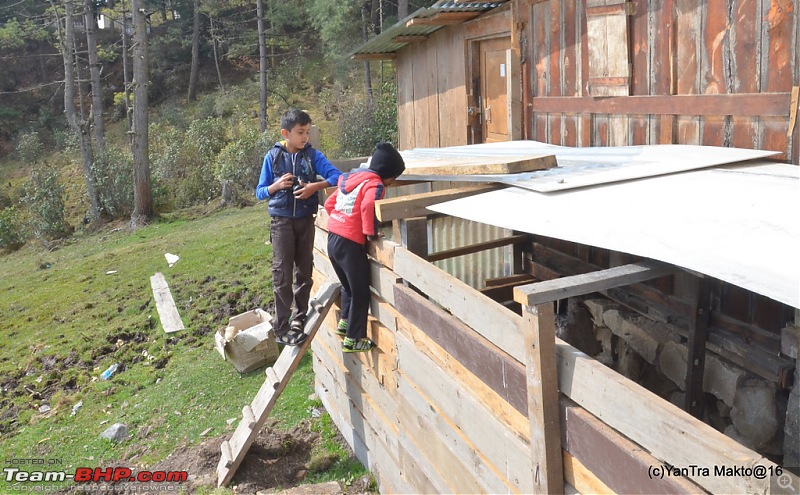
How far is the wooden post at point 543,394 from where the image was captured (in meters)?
2.53

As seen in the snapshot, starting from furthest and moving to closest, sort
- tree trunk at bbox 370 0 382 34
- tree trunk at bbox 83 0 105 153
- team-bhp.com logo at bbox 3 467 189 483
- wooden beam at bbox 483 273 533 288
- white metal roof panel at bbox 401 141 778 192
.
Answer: tree trunk at bbox 370 0 382 34 → tree trunk at bbox 83 0 105 153 → team-bhp.com logo at bbox 3 467 189 483 → wooden beam at bbox 483 273 533 288 → white metal roof panel at bbox 401 141 778 192

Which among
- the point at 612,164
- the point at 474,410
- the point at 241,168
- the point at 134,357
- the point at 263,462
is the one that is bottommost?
the point at 263,462

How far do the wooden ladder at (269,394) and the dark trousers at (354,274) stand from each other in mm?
577

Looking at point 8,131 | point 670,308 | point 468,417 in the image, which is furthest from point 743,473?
point 8,131

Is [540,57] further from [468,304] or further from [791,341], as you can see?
[468,304]

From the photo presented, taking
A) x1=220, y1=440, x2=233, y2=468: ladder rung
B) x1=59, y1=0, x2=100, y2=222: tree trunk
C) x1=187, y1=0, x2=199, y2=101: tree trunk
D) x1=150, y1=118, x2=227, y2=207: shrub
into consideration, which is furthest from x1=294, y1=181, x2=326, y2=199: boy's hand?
x1=187, y1=0, x2=199, y2=101: tree trunk

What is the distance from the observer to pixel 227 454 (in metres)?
5.70

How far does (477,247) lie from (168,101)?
35653 mm

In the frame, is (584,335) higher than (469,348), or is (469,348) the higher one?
(469,348)

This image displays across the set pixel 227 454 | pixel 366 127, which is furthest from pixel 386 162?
pixel 366 127

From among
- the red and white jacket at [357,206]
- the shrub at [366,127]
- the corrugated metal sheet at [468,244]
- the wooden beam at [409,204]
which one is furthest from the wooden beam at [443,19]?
the shrub at [366,127]

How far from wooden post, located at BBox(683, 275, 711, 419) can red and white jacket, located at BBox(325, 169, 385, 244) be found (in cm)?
220

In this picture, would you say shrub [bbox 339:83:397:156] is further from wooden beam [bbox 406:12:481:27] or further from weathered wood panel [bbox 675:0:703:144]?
weathered wood panel [bbox 675:0:703:144]

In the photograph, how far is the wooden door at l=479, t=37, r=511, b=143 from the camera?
7.27m
